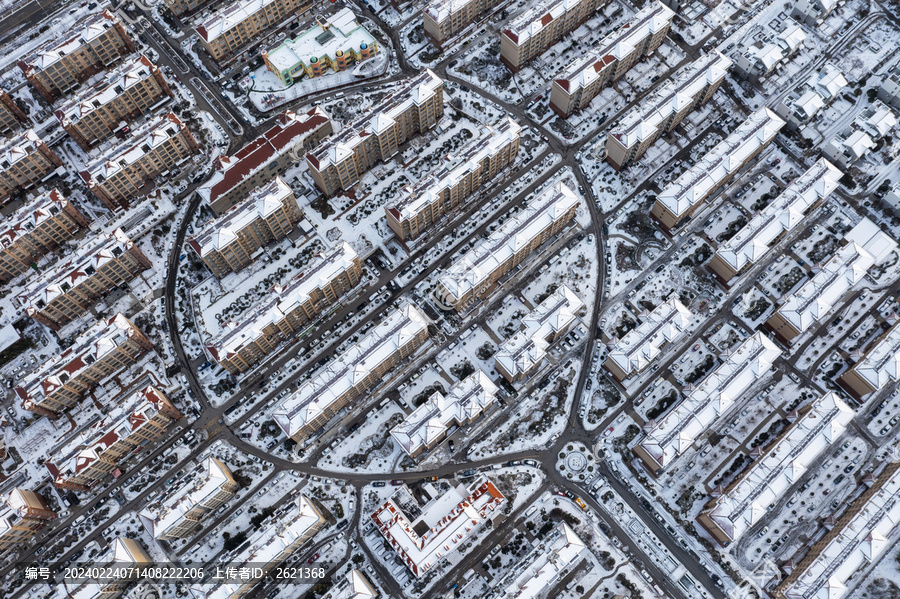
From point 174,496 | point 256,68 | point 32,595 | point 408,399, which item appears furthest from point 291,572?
point 256,68

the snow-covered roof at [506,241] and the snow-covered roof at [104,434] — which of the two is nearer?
the snow-covered roof at [104,434]

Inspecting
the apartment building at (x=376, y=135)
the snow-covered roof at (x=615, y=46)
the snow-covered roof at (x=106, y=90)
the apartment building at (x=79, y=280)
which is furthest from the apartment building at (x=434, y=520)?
the snow-covered roof at (x=106, y=90)

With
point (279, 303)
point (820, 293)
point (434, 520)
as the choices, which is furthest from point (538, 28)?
point (434, 520)

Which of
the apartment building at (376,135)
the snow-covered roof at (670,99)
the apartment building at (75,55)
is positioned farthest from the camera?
the apartment building at (75,55)

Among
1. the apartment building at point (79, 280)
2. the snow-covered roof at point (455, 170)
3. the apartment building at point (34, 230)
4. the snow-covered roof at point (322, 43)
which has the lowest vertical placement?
the snow-covered roof at point (455, 170)

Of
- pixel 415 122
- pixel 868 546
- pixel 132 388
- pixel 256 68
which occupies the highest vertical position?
pixel 256 68

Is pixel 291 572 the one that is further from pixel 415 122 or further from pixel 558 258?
pixel 415 122

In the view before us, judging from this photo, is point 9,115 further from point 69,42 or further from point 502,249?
point 502,249

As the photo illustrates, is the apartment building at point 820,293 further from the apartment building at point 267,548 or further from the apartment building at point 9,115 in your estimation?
the apartment building at point 9,115
